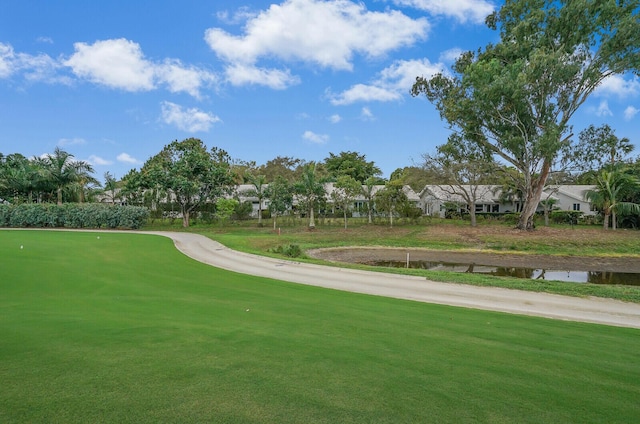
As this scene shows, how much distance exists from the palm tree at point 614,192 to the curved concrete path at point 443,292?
100ft

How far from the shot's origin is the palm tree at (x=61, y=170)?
4228cm

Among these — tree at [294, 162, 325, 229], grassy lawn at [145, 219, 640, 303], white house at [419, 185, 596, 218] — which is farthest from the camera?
white house at [419, 185, 596, 218]

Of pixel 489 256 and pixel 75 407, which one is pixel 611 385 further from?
pixel 489 256

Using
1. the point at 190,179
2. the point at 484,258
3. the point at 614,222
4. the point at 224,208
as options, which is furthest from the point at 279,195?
the point at 614,222

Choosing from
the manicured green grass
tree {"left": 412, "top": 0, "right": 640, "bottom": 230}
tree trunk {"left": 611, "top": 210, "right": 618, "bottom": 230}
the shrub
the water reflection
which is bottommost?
the water reflection

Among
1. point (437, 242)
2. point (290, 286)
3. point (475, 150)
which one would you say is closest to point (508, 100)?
point (475, 150)

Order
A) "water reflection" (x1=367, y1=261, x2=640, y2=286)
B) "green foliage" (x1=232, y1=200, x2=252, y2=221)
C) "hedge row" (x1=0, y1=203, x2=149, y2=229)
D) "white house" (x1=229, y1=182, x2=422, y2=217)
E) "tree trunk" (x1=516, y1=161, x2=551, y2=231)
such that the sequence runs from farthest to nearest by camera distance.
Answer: "green foliage" (x1=232, y1=200, x2=252, y2=221) < "white house" (x1=229, y1=182, x2=422, y2=217) < "hedge row" (x1=0, y1=203, x2=149, y2=229) < "tree trunk" (x1=516, y1=161, x2=551, y2=231) < "water reflection" (x1=367, y1=261, x2=640, y2=286)

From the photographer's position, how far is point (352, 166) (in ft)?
220

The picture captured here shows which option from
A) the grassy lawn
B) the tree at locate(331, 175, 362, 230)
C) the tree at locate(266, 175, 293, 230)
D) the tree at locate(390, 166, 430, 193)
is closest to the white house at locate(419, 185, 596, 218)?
the tree at locate(390, 166, 430, 193)

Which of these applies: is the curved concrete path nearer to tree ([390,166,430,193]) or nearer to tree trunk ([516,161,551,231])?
tree trunk ([516,161,551,231])

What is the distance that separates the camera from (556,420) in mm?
3102

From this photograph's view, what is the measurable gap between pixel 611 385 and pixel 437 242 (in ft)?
78.5

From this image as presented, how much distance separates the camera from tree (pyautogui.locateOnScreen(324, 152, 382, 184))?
65.8 m

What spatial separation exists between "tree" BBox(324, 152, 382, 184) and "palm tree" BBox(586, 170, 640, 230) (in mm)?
35380
